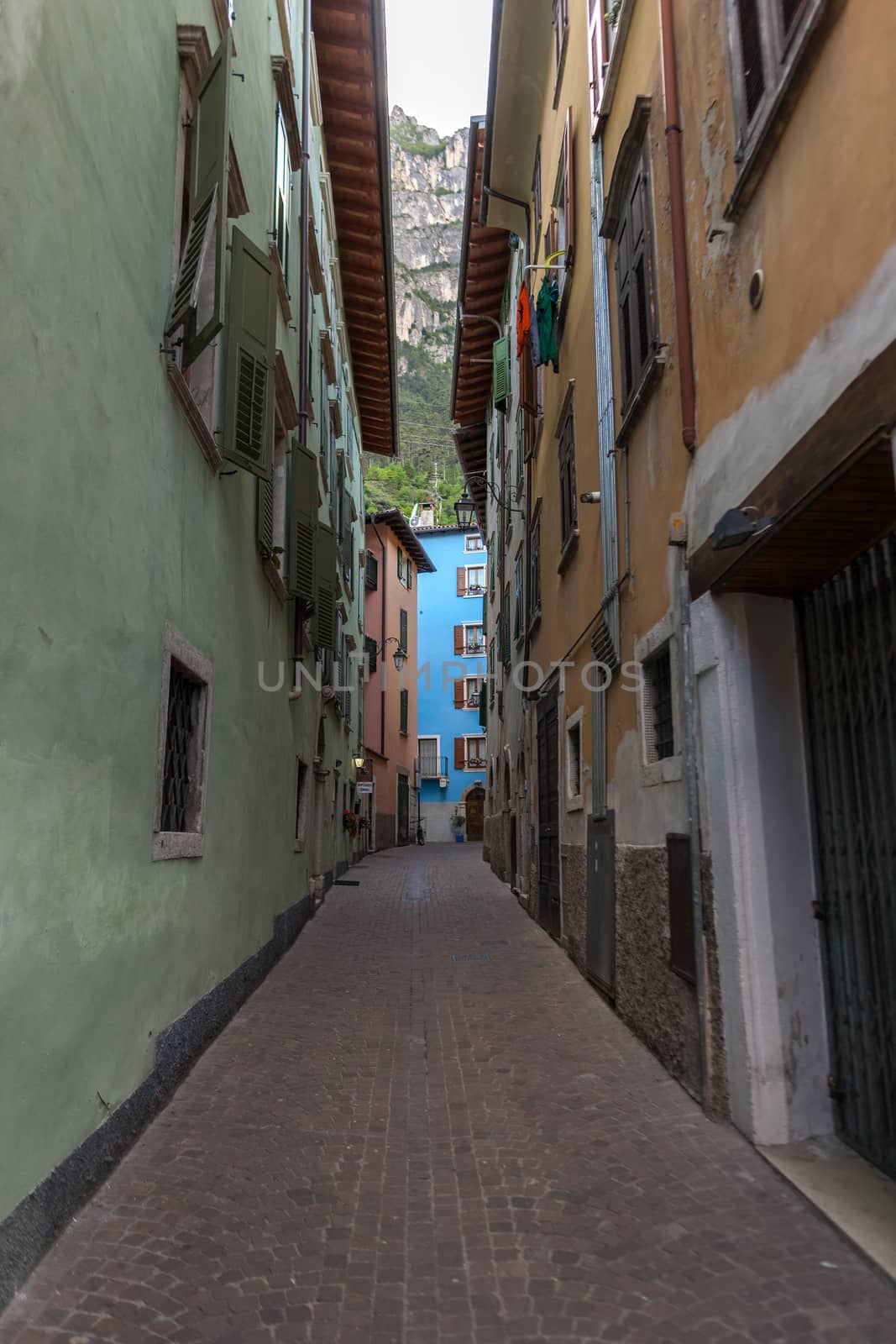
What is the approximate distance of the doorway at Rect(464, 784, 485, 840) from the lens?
40.9m

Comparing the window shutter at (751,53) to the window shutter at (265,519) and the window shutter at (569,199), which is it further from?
the window shutter at (569,199)

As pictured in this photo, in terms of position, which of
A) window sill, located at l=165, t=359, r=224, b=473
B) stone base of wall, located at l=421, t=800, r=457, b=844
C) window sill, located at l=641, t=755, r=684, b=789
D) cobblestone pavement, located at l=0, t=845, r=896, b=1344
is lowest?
cobblestone pavement, located at l=0, t=845, r=896, b=1344

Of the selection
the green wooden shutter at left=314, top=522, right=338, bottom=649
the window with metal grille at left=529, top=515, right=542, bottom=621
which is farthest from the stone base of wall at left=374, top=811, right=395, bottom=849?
the green wooden shutter at left=314, top=522, right=338, bottom=649

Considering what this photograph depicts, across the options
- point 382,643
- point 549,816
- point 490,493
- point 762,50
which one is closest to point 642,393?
point 762,50

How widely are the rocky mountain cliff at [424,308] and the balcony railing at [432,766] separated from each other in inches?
663

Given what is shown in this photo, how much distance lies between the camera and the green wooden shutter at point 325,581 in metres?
11.6

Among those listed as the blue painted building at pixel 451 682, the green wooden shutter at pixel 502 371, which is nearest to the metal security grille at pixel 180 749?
the green wooden shutter at pixel 502 371

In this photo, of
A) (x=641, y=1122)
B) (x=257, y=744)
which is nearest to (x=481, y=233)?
(x=257, y=744)

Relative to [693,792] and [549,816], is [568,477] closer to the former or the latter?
[549,816]

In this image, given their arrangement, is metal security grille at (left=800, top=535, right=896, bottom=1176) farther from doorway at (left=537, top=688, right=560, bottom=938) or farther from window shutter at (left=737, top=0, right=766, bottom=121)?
doorway at (left=537, top=688, right=560, bottom=938)

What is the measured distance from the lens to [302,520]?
10.5 metres

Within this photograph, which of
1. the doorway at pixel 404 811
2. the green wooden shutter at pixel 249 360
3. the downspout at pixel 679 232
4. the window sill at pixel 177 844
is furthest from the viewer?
the doorway at pixel 404 811

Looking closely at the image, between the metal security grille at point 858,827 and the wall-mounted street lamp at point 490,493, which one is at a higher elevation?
the wall-mounted street lamp at point 490,493

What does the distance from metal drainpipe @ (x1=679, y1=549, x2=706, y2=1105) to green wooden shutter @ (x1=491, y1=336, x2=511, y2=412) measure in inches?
490
